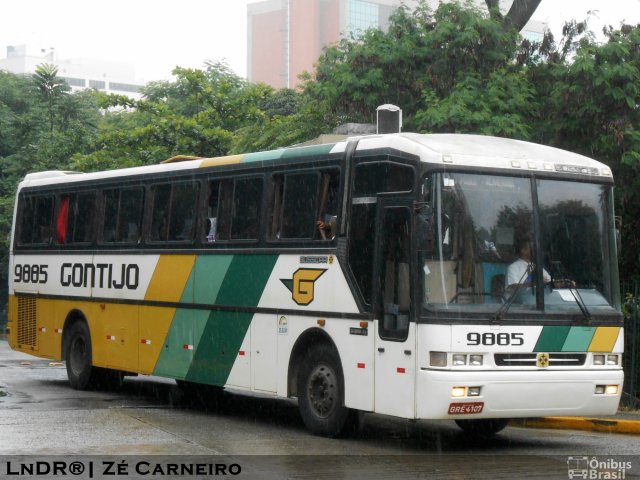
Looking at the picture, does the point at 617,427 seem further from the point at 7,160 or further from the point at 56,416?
the point at 7,160

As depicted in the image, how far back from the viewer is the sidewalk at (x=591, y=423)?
13836 millimetres

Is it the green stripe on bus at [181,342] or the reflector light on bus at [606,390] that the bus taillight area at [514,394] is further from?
the green stripe on bus at [181,342]

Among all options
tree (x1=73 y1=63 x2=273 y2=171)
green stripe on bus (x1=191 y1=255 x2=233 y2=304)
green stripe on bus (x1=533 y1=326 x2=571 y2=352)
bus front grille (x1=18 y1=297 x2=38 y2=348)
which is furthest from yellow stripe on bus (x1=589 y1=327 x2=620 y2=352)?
tree (x1=73 y1=63 x2=273 y2=171)

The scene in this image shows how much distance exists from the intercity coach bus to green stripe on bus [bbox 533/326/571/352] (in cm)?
1

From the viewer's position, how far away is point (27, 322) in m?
19.7

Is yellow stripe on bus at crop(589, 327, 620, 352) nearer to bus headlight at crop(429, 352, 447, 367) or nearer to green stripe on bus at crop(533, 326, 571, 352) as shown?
green stripe on bus at crop(533, 326, 571, 352)

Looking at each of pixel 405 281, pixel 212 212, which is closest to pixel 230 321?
pixel 212 212

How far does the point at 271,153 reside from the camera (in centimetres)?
1413

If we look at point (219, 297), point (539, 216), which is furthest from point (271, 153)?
point (539, 216)

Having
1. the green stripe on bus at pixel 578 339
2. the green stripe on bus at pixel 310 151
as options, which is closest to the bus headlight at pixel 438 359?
the green stripe on bus at pixel 578 339

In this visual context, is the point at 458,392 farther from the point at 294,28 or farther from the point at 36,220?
the point at 294,28

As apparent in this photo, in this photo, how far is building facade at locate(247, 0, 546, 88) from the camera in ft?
513

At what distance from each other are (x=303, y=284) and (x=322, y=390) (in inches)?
47.2

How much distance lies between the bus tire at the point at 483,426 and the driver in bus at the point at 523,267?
6.55ft
